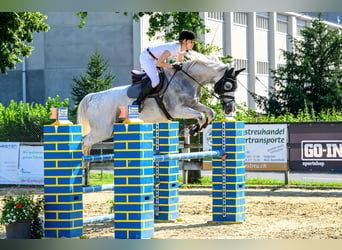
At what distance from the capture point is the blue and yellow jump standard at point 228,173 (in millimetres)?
9547

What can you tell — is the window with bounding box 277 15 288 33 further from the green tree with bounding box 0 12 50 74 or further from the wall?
the green tree with bounding box 0 12 50 74

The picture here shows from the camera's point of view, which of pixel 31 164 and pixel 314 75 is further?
pixel 314 75

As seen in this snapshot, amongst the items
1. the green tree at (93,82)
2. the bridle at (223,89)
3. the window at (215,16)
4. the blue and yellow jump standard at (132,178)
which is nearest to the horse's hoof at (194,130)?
the bridle at (223,89)

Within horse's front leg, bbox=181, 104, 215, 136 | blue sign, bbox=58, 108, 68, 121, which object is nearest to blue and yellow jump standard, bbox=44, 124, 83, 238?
blue sign, bbox=58, 108, 68, 121

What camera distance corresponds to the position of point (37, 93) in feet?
128

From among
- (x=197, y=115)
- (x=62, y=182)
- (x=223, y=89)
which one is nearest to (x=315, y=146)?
(x=223, y=89)

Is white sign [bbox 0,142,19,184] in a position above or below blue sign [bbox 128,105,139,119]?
below

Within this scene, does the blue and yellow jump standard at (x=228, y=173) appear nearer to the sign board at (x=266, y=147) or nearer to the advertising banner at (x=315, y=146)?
the advertising banner at (x=315, y=146)

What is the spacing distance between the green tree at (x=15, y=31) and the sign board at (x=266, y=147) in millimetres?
6382

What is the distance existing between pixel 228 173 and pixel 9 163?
8.91 metres

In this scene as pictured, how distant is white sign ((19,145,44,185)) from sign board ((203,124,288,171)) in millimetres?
5012

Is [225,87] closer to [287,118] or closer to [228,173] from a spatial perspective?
[228,173]

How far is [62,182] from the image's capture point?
7562 mm

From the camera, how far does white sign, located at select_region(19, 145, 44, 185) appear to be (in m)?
16.6
